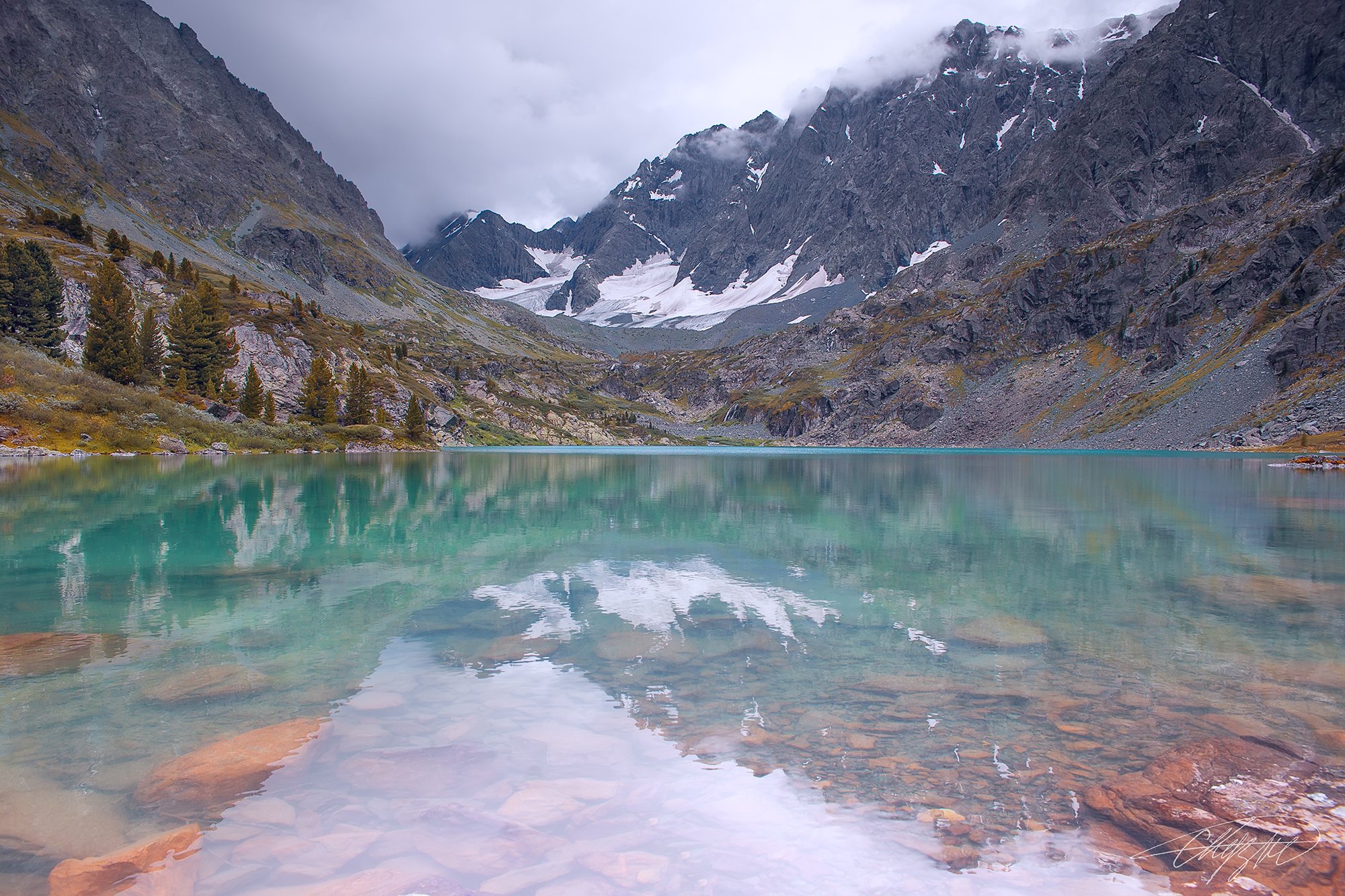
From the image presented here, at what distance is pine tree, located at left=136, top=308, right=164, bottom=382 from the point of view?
96562 mm

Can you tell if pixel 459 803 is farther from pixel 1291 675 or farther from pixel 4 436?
pixel 4 436

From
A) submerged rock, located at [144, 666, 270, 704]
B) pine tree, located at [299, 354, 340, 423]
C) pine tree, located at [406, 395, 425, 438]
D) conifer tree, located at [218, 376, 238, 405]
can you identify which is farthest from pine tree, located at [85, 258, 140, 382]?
submerged rock, located at [144, 666, 270, 704]

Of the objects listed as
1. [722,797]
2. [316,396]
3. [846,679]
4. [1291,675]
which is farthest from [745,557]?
[316,396]

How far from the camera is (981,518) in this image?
1499 inches

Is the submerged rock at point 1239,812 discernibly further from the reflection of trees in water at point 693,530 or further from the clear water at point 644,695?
the reflection of trees in water at point 693,530

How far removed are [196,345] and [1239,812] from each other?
132 meters

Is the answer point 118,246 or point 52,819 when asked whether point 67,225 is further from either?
point 52,819

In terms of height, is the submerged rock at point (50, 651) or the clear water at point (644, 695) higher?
the submerged rock at point (50, 651)

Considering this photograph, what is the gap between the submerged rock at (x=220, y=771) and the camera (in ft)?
26.6

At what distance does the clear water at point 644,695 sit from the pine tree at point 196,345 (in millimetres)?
90997

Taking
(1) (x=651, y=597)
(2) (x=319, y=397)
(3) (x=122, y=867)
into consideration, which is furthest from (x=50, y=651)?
(2) (x=319, y=397)

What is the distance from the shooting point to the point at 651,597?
19.9 meters

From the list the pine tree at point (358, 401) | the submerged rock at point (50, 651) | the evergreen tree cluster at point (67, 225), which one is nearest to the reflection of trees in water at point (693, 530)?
the submerged rock at point (50, 651)

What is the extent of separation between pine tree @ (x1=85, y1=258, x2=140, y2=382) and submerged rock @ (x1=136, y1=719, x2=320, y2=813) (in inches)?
4130
